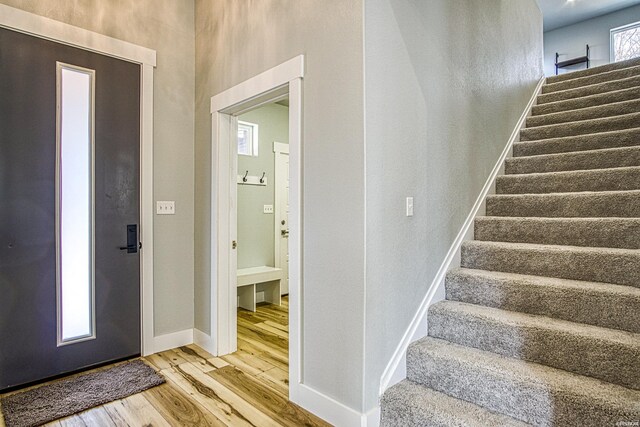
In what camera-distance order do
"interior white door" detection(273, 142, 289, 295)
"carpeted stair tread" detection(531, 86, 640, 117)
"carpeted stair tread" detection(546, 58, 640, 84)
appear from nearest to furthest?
"carpeted stair tread" detection(531, 86, 640, 117) → "carpeted stair tread" detection(546, 58, 640, 84) → "interior white door" detection(273, 142, 289, 295)

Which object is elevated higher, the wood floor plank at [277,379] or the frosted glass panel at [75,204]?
the frosted glass panel at [75,204]

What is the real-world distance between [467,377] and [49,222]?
9.42 feet

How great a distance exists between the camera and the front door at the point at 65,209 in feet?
7.62

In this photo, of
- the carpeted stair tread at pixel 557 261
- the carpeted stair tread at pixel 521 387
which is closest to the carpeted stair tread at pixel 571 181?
the carpeted stair tread at pixel 557 261

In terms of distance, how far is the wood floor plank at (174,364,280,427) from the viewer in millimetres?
1998

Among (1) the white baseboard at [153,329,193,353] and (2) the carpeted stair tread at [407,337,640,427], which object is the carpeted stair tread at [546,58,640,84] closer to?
(2) the carpeted stair tread at [407,337,640,427]

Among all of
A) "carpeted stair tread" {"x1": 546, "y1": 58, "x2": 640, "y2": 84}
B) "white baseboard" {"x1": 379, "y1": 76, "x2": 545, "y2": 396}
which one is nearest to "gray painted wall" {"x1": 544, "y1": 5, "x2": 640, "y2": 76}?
"carpeted stair tread" {"x1": 546, "y1": 58, "x2": 640, "y2": 84}

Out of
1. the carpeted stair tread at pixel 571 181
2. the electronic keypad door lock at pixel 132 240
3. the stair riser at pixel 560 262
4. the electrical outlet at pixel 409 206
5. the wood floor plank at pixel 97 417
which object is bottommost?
the wood floor plank at pixel 97 417

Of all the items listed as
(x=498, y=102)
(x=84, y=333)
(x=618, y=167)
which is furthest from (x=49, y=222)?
(x=618, y=167)

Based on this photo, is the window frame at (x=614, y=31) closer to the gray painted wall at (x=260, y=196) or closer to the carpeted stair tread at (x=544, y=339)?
the gray painted wall at (x=260, y=196)

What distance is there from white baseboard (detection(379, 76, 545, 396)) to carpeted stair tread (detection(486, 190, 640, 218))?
0.15 m

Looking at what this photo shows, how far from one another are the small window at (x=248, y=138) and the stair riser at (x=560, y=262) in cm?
304

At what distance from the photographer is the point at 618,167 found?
2.80 m

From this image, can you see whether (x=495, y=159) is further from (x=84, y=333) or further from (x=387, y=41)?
(x=84, y=333)
